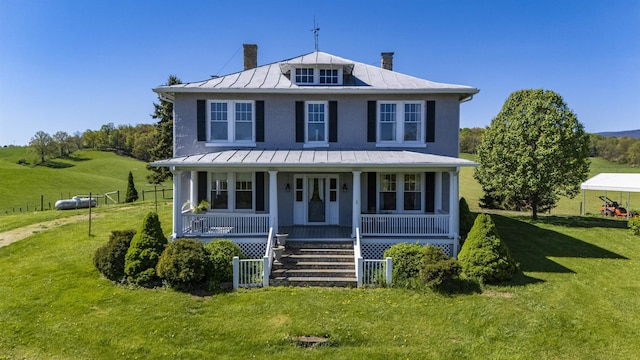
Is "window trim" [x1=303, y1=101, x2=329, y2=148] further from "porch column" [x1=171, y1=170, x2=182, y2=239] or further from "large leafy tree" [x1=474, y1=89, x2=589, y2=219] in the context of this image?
"large leafy tree" [x1=474, y1=89, x2=589, y2=219]

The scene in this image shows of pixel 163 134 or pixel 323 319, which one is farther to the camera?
pixel 163 134

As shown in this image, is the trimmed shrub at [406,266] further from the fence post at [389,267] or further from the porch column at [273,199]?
the porch column at [273,199]

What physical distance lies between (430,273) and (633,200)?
41075 mm

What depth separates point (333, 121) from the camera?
14.8 metres

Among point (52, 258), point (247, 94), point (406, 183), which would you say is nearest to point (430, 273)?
point (406, 183)

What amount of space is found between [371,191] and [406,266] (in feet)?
14.8

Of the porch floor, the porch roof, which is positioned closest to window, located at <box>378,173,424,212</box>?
the porch roof

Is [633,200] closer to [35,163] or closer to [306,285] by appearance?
[306,285]

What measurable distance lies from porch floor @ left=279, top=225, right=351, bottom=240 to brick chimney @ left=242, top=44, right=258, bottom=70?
8.43m

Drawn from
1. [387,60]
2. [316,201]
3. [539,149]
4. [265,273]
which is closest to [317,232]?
[316,201]

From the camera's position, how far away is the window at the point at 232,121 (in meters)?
14.8

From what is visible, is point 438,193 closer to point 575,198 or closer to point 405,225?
point 405,225

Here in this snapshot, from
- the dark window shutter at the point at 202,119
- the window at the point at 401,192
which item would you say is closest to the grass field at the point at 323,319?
the window at the point at 401,192

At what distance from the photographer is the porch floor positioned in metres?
13.4
